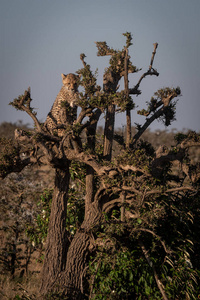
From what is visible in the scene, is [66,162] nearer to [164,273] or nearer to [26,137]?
[26,137]

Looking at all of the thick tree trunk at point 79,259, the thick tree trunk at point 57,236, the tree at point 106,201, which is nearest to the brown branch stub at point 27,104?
the tree at point 106,201

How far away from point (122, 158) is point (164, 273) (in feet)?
7.93

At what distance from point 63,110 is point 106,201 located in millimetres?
2247

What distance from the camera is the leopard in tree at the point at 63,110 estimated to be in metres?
7.26

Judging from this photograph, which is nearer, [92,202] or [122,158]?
[122,158]

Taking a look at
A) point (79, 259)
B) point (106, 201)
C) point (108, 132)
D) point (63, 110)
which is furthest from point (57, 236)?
point (63, 110)

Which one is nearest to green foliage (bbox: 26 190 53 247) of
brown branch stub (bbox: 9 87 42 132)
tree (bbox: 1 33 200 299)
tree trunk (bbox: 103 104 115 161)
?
tree (bbox: 1 33 200 299)

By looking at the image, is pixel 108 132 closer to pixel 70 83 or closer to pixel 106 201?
pixel 106 201

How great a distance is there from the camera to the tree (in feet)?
21.4

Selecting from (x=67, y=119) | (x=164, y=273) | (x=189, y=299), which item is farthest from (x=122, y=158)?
(x=189, y=299)

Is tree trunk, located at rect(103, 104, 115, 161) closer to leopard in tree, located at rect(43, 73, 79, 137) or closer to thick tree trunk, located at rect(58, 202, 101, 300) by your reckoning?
leopard in tree, located at rect(43, 73, 79, 137)

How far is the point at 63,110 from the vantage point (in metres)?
7.77

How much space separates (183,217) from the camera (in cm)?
723

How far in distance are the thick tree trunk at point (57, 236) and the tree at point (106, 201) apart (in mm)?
19
